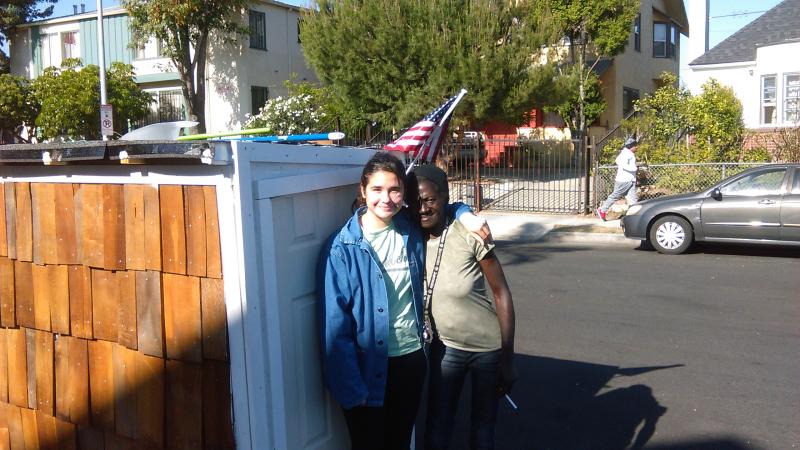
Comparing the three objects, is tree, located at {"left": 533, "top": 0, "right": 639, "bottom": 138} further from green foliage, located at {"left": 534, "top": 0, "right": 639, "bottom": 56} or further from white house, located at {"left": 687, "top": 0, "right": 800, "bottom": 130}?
white house, located at {"left": 687, "top": 0, "right": 800, "bottom": 130}

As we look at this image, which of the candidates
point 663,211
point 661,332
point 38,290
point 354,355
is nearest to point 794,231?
point 663,211

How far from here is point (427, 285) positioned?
11.5 ft

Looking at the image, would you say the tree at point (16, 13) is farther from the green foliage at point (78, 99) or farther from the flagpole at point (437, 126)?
the flagpole at point (437, 126)

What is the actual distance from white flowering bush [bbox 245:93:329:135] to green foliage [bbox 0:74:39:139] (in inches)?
346

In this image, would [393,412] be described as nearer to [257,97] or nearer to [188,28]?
[188,28]

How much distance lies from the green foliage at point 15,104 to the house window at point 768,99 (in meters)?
24.3

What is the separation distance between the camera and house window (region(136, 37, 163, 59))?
26131 millimetres

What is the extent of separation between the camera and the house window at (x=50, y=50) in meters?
28.1

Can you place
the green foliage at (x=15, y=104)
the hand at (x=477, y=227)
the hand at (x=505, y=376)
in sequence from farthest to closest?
the green foliage at (x=15, y=104)
the hand at (x=505, y=376)
the hand at (x=477, y=227)

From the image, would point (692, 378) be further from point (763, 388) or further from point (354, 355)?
point (354, 355)

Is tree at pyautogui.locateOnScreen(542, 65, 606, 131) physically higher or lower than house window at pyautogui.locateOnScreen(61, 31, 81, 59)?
lower

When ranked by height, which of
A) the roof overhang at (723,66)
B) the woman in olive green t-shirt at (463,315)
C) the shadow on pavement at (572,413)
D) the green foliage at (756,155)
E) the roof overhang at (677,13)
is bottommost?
the shadow on pavement at (572,413)

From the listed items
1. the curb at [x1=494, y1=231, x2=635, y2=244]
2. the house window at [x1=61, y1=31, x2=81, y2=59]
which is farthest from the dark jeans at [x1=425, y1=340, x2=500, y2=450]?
the house window at [x1=61, y1=31, x2=81, y2=59]

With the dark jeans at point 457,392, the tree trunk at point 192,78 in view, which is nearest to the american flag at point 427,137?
the dark jeans at point 457,392
